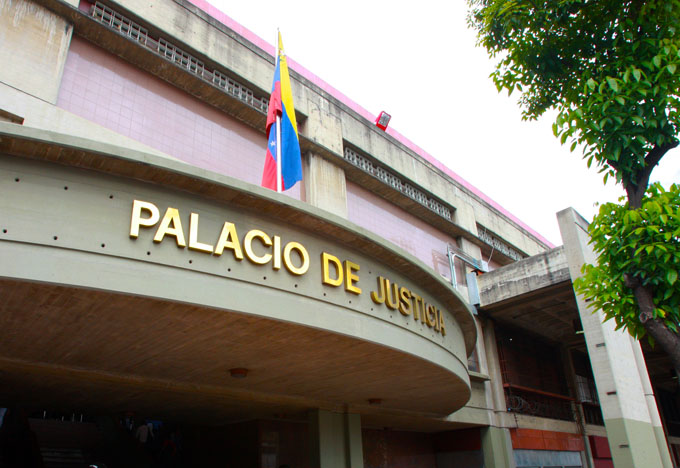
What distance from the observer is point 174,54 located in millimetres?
10109

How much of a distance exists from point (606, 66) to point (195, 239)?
5.38m

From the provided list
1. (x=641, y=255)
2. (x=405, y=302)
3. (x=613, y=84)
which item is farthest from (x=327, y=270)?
(x=613, y=84)

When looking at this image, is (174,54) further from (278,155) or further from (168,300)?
(168,300)

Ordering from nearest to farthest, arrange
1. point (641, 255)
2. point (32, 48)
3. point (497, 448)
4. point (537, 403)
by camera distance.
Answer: point (641, 255)
point (32, 48)
point (497, 448)
point (537, 403)

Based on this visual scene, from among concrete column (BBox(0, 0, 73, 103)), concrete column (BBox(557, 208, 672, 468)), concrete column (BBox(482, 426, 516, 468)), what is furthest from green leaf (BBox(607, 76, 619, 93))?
concrete column (BBox(482, 426, 516, 468))

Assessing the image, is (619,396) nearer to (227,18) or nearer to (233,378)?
(233,378)

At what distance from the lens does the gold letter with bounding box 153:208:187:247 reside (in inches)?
204

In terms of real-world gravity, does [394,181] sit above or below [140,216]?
above

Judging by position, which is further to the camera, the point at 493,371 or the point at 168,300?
the point at 493,371

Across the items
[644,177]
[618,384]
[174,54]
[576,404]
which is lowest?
[618,384]

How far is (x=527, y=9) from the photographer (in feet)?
23.5

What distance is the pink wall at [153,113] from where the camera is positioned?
28.4ft

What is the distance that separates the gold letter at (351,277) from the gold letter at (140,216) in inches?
101

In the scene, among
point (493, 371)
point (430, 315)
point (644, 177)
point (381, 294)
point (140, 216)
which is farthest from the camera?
point (493, 371)
